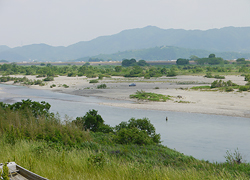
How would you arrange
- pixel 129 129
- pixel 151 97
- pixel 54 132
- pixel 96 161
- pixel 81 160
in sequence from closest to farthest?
pixel 96 161, pixel 81 160, pixel 54 132, pixel 129 129, pixel 151 97

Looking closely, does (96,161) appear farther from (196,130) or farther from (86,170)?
(196,130)

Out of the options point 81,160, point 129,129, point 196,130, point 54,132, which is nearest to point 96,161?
point 81,160

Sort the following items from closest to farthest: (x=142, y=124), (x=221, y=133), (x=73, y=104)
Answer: (x=142, y=124)
(x=221, y=133)
(x=73, y=104)

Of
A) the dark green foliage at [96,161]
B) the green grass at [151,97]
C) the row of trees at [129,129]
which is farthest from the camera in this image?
the green grass at [151,97]

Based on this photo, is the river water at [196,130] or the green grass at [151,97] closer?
the river water at [196,130]

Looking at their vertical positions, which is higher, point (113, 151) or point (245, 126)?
point (113, 151)

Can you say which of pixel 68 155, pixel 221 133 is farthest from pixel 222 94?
pixel 68 155

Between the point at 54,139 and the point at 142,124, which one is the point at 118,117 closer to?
the point at 142,124

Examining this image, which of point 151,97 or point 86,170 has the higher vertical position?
point 86,170

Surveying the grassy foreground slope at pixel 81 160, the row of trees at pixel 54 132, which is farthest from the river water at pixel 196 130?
the grassy foreground slope at pixel 81 160

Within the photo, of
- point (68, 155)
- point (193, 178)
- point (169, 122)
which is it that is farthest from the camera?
point (169, 122)

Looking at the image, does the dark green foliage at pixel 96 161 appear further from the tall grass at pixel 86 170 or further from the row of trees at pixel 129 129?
the row of trees at pixel 129 129

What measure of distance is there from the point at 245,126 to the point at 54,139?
19.1 metres

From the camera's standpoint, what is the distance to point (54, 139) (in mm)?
11391
